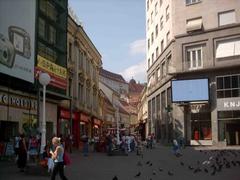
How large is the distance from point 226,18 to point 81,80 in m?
16.8

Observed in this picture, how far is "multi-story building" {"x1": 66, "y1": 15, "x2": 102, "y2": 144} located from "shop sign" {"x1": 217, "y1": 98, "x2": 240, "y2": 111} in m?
14.0

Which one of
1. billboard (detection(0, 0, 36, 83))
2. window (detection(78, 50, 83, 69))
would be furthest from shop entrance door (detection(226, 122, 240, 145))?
billboard (detection(0, 0, 36, 83))

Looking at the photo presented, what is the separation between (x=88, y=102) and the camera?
4991cm

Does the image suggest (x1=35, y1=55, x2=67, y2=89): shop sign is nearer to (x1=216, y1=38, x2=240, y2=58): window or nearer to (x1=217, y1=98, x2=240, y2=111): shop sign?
(x1=217, y1=98, x2=240, y2=111): shop sign

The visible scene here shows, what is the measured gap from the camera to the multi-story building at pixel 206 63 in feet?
154

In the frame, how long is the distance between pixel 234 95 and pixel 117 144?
16.7 meters

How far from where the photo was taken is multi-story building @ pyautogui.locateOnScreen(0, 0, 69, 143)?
979 inches

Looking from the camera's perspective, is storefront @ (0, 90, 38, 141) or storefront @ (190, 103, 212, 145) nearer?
storefront @ (0, 90, 38, 141)

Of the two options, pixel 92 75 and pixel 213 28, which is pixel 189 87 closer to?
pixel 213 28

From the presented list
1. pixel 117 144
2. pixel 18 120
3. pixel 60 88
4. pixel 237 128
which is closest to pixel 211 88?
pixel 237 128

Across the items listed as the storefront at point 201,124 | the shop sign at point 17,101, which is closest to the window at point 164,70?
the storefront at point 201,124

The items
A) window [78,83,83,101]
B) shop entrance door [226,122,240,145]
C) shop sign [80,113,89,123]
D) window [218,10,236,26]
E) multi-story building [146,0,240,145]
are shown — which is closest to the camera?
window [78,83,83,101]

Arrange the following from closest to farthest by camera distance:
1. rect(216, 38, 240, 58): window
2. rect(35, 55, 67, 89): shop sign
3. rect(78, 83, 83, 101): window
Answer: rect(35, 55, 67, 89): shop sign
rect(78, 83, 83, 101): window
rect(216, 38, 240, 58): window

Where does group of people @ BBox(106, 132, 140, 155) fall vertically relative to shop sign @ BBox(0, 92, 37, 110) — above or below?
below
